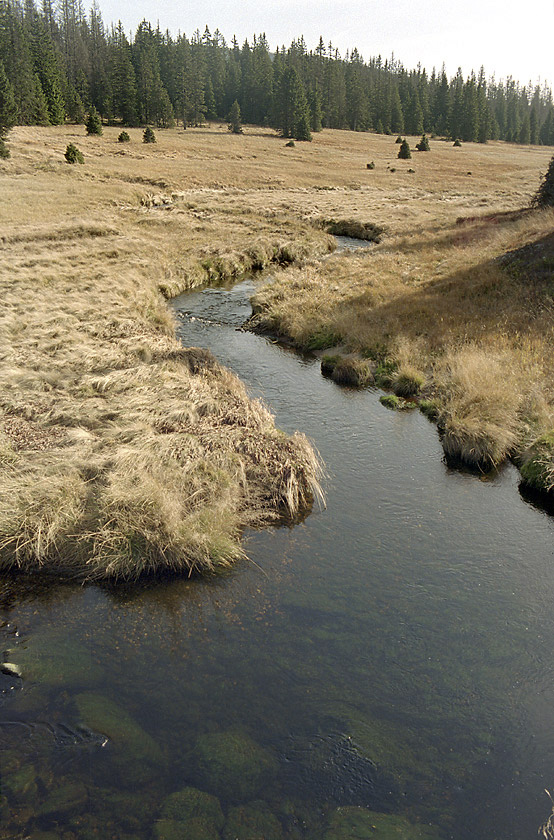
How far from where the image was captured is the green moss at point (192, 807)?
5.45 meters

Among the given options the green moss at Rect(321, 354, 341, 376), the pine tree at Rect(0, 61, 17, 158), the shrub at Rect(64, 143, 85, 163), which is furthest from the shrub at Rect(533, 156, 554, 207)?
the pine tree at Rect(0, 61, 17, 158)

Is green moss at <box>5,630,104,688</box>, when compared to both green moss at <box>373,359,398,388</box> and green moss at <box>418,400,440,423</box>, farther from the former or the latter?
green moss at <box>373,359,398,388</box>

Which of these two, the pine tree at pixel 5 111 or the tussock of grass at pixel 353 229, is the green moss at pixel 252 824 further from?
the pine tree at pixel 5 111

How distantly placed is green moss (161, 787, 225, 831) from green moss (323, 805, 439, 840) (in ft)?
3.38

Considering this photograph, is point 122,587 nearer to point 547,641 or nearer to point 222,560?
point 222,560

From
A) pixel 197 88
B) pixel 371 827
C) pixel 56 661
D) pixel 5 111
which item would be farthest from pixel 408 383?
pixel 197 88

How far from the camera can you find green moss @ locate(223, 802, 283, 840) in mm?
5336

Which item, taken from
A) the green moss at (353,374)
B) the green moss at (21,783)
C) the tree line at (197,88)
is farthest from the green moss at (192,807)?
the tree line at (197,88)

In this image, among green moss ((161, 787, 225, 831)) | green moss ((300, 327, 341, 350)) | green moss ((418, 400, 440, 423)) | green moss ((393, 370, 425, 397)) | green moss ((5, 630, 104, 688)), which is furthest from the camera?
green moss ((300, 327, 341, 350))

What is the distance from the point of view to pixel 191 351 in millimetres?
16859

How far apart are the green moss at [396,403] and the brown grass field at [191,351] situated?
571 millimetres

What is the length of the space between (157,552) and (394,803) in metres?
4.68

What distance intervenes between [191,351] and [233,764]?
40.6 feet

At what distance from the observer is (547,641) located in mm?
7617
